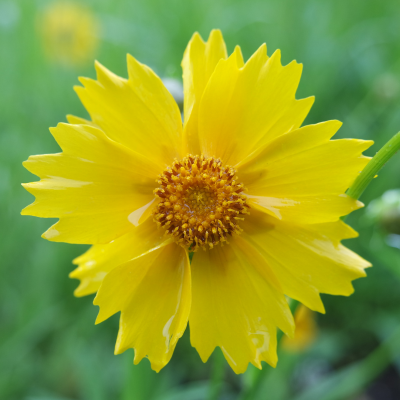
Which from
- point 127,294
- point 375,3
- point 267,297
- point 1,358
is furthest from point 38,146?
point 375,3

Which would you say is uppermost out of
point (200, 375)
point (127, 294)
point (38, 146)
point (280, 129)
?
point (280, 129)

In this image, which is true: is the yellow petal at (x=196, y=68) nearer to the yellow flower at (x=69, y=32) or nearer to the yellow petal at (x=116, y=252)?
the yellow petal at (x=116, y=252)

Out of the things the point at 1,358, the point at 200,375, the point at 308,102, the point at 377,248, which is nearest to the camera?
the point at 308,102

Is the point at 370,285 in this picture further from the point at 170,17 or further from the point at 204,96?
the point at 170,17

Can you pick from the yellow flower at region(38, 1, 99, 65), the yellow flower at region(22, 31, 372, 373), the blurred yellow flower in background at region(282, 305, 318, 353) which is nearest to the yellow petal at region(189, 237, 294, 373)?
the yellow flower at region(22, 31, 372, 373)

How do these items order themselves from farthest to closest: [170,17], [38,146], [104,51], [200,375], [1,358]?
[104,51], [170,17], [38,146], [200,375], [1,358]

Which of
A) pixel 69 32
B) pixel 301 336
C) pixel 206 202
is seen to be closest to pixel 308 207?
pixel 206 202

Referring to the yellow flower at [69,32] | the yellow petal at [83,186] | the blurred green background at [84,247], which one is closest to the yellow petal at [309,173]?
the yellow petal at [83,186]
